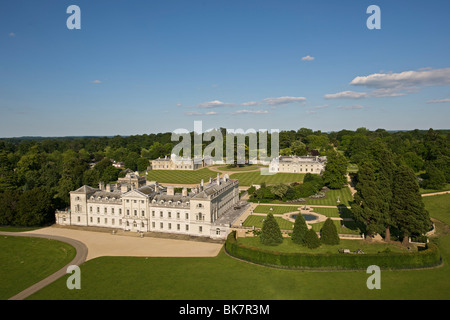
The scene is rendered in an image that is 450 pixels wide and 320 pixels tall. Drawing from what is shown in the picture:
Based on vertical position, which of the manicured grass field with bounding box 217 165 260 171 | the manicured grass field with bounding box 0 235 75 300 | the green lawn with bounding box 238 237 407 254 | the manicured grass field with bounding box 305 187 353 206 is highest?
the manicured grass field with bounding box 217 165 260 171

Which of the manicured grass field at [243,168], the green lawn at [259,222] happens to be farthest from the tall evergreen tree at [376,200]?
the manicured grass field at [243,168]

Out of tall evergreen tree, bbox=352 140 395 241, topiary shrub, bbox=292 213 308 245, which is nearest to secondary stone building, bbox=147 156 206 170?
topiary shrub, bbox=292 213 308 245

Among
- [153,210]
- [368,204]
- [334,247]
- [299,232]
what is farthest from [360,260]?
[153,210]

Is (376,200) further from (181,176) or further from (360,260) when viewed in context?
(181,176)

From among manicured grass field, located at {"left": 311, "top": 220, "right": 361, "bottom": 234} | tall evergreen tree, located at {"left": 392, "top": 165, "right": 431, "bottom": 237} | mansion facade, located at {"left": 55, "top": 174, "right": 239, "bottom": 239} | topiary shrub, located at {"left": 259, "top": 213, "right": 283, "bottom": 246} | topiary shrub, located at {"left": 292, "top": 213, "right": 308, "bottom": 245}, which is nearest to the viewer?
tall evergreen tree, located at {"left": 392, "top": 165, "right": 431, "bottom": 237}

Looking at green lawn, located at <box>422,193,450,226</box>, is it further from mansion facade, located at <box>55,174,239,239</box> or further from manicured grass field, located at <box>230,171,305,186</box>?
mansion facade, located at <box>55,174,239,239</box>

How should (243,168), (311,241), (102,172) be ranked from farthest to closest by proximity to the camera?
(243,168) → (102,172) → (311,241)

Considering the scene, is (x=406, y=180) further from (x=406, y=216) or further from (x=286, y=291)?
(x=286, y=291)
